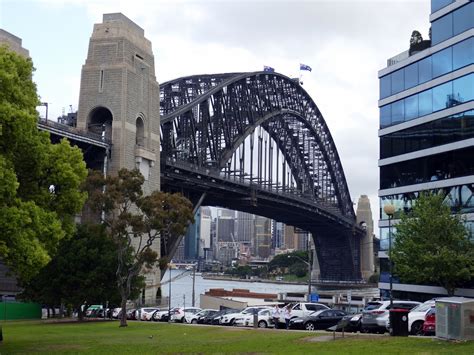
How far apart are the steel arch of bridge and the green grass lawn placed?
138 feet

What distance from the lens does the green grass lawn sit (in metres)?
24.6

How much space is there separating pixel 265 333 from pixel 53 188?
40.4 feet

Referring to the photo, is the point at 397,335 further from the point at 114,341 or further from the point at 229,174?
the point at 229,174

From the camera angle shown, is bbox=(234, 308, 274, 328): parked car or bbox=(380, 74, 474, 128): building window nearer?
bbox=(234, 308, 274, 328): parked car

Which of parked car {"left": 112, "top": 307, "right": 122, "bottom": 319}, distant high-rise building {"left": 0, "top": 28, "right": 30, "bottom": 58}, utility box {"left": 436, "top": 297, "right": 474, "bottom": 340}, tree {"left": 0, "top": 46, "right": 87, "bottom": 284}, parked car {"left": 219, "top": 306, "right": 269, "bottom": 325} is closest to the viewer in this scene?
utility box {"left": 436, "top": 297, "right": 474, "bottom": 340}

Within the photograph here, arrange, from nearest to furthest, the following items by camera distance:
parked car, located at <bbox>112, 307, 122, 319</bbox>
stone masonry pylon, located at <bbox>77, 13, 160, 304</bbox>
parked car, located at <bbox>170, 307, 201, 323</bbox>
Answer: parked car, located at <bbox>170, 307, 201, 323</bbox> < parked car, located at <bbox>112, 307, 122, 319</bbox> < stone masonry pylon, located at <bbox>77, 13, 160, 304</bbox>

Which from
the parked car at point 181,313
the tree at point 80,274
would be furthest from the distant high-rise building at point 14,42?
the parked car at point 181,313

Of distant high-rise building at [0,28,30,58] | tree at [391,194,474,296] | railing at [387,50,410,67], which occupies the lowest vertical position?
tree at [391,194,474,296]

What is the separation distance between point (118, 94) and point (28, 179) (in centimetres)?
4167

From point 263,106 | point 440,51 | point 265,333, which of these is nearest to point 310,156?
point 263,106

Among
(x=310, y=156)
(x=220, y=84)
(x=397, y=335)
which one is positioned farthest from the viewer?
(x=310, y=156)

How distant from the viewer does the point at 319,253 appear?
6934 inches

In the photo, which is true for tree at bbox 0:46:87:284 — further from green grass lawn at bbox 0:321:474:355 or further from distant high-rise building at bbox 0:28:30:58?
distant high-rise building at bbox 0:28:30:58

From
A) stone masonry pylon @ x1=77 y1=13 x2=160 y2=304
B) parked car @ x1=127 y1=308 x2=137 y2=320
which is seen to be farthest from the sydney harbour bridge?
parked car @ x1=127 y1=308 x2=137 y2=320
